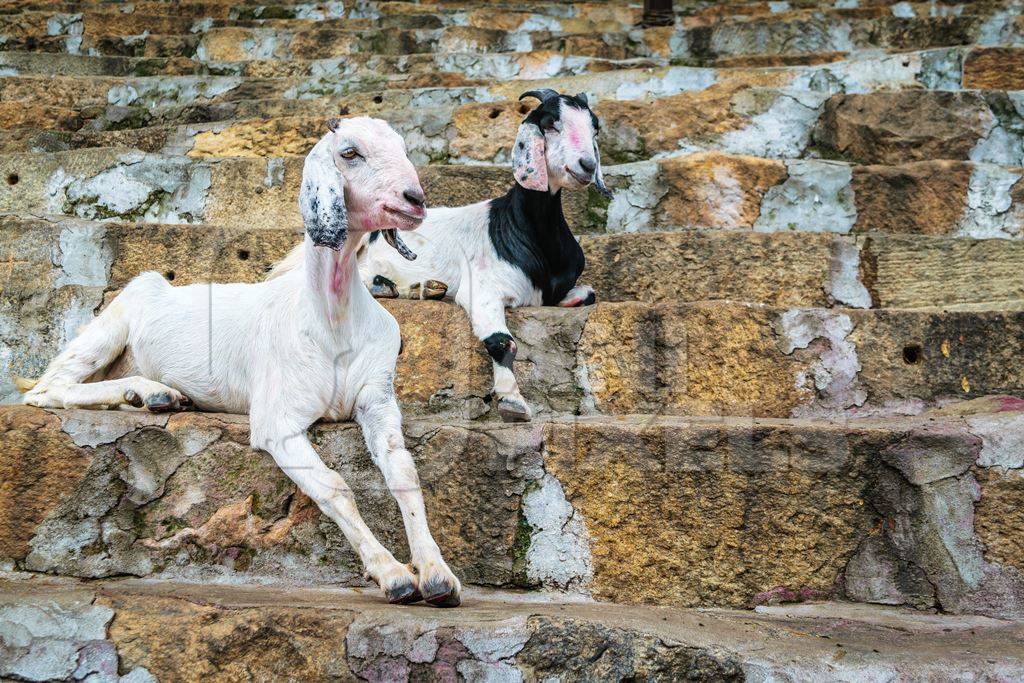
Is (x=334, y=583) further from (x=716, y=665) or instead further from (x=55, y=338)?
(x=55, y=338)

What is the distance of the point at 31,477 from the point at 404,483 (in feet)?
4.05

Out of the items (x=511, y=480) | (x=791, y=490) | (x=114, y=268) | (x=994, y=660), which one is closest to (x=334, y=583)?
(x=511, y=480)

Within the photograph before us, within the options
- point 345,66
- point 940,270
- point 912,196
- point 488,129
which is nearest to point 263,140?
point 488,129

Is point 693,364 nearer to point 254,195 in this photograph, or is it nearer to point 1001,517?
point 1001,517

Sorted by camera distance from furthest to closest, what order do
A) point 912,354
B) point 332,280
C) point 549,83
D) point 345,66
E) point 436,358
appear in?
1. point 345,66
2. point 549,83
3. point 436,358
4. point 912,354
5. point 332,280

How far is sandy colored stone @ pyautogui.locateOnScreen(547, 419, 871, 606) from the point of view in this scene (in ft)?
11.3

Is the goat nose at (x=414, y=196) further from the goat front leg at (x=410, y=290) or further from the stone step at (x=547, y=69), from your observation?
the stone step at (x=547, y=69)

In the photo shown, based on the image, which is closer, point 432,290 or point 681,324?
point 681,324

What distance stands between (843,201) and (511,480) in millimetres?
2833

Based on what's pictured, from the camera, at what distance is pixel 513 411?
4.10 meters

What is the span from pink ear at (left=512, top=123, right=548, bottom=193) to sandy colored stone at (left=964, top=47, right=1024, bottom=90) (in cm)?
321

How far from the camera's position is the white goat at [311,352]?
349 cm

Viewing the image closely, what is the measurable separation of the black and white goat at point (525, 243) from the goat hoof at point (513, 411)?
67cm

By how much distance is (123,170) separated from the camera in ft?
20.0
